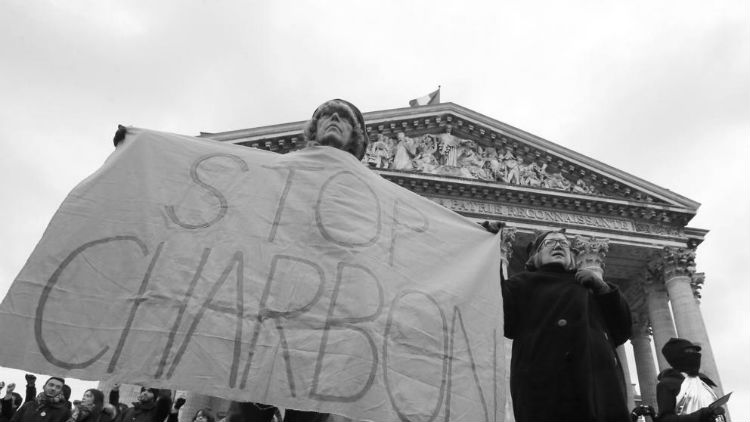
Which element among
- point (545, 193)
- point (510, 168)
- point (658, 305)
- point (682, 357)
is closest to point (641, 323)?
point (658, 305)

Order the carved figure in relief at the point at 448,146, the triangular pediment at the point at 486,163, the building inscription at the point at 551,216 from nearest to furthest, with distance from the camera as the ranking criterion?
1. the building inscription at the point at 551,216
2. the triangular pediment at the point at 486,163
3. the carved figure in relief at the point at 448,146

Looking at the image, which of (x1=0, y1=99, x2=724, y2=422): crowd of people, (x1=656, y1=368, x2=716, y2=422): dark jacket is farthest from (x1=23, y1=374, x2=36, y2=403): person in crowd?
(x1=656, y1=368, x2=716, y2=422): dark jacket

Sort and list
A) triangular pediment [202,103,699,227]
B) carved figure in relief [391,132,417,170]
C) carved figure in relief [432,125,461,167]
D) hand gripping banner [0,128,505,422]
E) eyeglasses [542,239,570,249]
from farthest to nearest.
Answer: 1. carved figure in relief [432,125,461,167]
2. carved figure in relief [391,132,417,170]
3. triangular pediment [202,103,699,227]
4. eyeglasses [542,239,570,249]
5. hand gripping banner [0,128,505,422]

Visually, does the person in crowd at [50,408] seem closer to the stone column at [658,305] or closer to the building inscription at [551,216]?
the building inscription at [551,216]

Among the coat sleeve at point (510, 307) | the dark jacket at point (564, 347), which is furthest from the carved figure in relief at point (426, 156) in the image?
the dark jacket at point (564, 347)

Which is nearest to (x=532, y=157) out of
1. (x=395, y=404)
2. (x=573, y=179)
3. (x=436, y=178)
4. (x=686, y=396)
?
(x=573, y=179)

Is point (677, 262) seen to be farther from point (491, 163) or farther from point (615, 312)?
point (615, 312)

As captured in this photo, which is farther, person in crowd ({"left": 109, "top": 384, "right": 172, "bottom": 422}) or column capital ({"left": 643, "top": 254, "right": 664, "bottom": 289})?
column capital ({"left": 643, "top": 254, "right": 664, "bottom": 289})

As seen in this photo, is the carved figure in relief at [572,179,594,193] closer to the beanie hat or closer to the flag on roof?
the flag on roof

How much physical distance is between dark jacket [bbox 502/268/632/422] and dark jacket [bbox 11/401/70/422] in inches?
252

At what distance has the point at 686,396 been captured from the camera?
4.14 m

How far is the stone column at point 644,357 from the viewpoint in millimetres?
24153

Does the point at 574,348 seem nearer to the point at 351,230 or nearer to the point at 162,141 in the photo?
the point at 351,230

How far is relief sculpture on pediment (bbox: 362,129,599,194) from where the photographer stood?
22562mm
